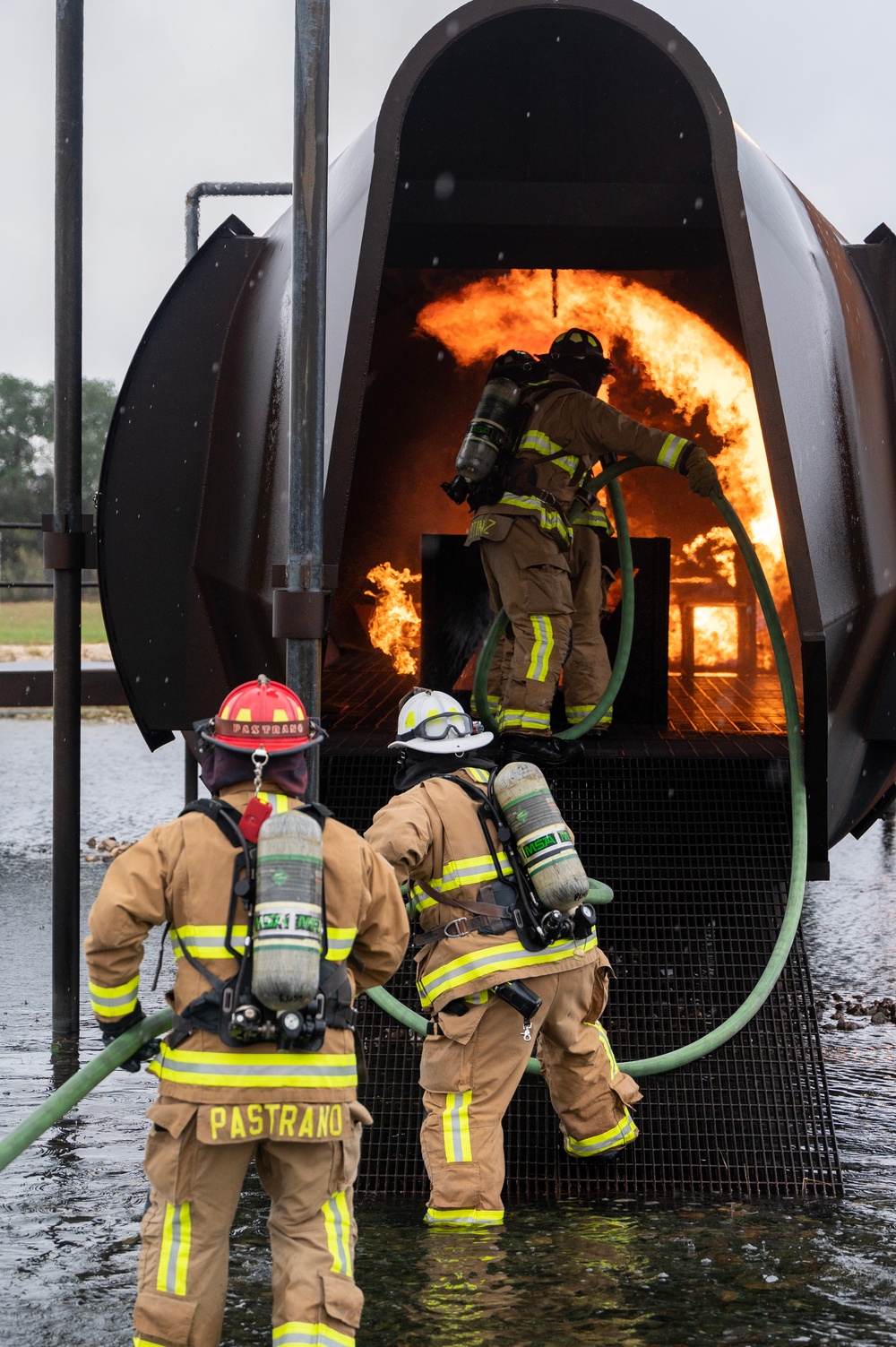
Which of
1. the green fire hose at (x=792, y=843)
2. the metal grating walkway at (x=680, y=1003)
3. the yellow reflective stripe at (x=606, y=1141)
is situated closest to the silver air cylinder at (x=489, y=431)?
the green fire hose at (x=792, y=843)

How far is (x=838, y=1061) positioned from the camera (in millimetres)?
6277

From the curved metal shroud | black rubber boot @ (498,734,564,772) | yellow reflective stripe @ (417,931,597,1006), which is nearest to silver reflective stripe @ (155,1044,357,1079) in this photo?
yellow reflective stripe @ (417,931,597,1006)

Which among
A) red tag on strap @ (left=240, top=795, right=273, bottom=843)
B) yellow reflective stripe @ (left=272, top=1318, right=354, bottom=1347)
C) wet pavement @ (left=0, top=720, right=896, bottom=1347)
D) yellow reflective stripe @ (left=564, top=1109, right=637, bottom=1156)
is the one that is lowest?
wet pavement @ (left=0, top=720, right=896, bottom=1347)

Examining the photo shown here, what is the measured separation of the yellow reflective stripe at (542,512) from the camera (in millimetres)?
6465

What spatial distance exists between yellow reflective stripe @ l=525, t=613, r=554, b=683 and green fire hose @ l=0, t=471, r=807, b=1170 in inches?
12.1

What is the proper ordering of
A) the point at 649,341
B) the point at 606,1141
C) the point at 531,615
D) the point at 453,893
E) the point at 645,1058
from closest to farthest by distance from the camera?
the point at 453,893 → the point at 606,1141 → the point at 645,1058 → the point at 531,615 → the point at 649,341

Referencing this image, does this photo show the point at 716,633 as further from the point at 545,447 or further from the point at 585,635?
the point at 545,447

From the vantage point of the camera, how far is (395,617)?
10383 mm

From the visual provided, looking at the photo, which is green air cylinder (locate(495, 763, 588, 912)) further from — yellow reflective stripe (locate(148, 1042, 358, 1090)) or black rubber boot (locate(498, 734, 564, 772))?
black rubber boot (locate(498, 734, 564, 772))

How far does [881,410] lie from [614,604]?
3.19 metres

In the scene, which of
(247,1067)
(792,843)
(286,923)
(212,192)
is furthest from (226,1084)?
(212,192)

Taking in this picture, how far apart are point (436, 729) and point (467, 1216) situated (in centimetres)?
149

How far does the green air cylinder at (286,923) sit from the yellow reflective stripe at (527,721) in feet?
10.5

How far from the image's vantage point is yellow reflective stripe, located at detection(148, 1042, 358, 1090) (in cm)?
318
